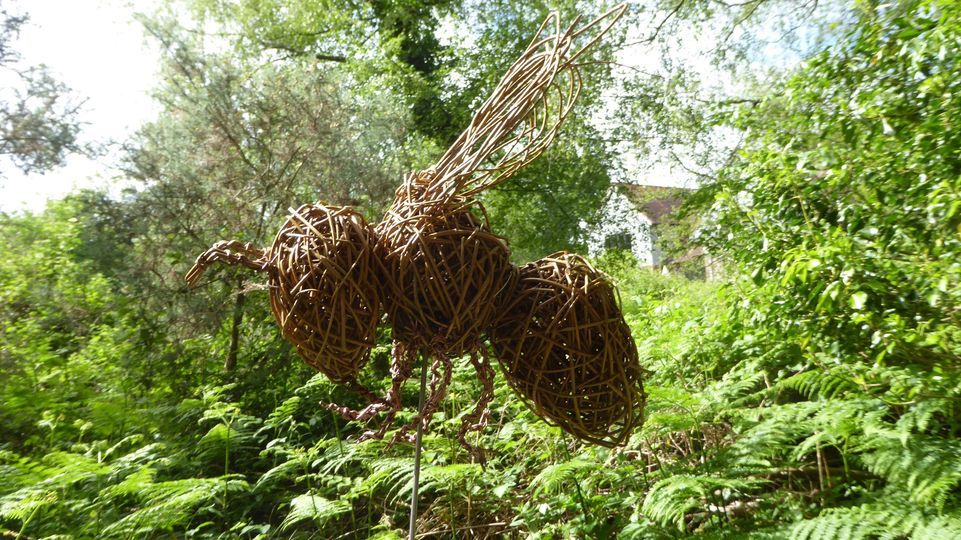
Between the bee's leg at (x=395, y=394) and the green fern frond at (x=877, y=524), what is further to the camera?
the green fern frond at (x=877, y=524)

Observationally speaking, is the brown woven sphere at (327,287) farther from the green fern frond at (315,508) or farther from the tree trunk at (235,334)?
the tree trunk at (235,334)

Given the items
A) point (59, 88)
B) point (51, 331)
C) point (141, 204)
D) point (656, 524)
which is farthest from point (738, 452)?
point (59, 88)

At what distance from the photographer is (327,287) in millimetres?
1454

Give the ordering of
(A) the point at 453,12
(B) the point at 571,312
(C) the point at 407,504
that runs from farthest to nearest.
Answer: (A) the point at 453,12 < (C) the point at 407,504 < (B) the point at 571,312

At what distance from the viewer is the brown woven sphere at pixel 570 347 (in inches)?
62.3

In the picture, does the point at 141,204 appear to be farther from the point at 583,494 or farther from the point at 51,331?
the point at 583,494

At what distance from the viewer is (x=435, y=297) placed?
148cm

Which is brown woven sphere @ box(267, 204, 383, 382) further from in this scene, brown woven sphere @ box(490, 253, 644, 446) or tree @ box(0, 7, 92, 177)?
tree @ box(0, 7, 92, 177)

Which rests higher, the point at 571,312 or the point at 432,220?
the point at 432,220

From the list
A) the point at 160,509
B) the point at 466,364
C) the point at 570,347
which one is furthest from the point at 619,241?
the point at 570,347

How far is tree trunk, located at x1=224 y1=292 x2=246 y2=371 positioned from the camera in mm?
4855

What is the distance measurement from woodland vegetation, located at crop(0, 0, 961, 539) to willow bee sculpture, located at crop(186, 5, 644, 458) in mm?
696

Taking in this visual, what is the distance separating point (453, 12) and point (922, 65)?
8.23m

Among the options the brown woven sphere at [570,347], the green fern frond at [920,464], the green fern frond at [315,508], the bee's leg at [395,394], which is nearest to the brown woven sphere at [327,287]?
the bee's leg at [395,394]
